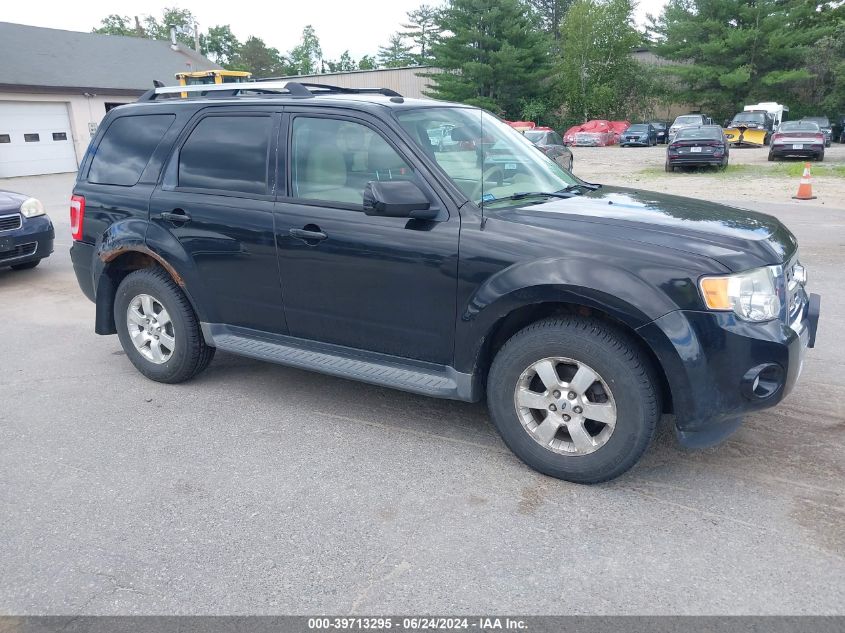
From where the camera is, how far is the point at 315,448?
156 inches

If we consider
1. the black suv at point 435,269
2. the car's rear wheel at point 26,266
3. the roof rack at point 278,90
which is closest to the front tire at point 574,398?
the black suv at point 435,269

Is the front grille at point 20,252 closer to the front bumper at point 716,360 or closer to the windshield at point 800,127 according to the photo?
the front bumper at point 716,360

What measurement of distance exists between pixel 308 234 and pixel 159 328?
157cm

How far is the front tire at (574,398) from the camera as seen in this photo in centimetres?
325

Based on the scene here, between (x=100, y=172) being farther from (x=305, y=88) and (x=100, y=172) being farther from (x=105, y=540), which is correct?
(x=105, y=540)


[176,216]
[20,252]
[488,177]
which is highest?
[488,177]

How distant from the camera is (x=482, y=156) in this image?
4.00 metres

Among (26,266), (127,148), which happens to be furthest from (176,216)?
(26,266)

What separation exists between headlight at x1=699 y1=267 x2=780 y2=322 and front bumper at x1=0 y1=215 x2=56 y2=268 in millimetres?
8026

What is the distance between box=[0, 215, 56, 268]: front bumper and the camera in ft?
27.0

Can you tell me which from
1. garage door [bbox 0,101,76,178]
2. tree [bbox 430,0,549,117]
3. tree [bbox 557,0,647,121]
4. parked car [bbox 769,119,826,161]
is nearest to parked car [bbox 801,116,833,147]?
parked car [bbox 769,119,826,161]

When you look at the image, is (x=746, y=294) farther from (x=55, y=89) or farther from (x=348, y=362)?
(x=55, y=89)

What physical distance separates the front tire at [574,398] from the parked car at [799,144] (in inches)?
943

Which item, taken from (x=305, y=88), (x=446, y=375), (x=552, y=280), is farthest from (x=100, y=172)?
(x=552, y=280)
